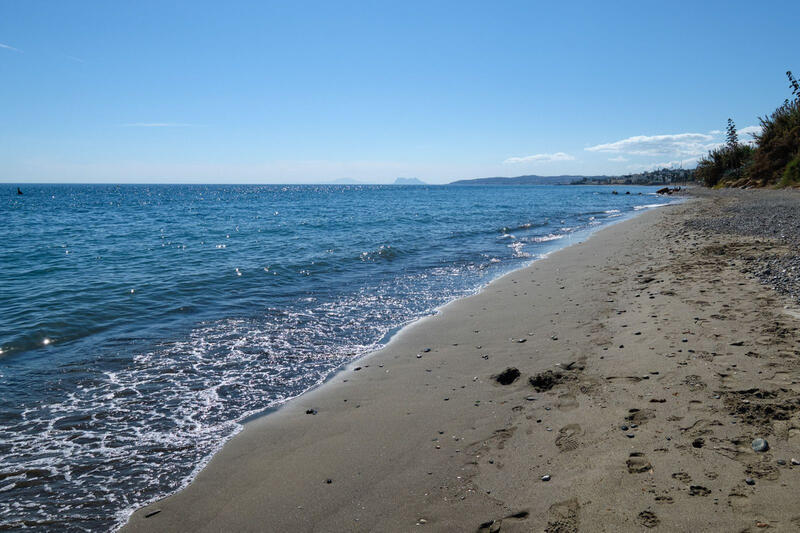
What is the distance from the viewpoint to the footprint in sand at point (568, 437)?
13.1 ft

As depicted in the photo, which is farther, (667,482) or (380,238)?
(380,238)

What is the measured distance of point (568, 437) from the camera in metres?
4.15

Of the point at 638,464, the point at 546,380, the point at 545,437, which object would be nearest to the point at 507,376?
the point at 546,380

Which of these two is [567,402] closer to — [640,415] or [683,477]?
[640,415]

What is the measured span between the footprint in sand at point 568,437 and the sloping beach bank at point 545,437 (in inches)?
0.8

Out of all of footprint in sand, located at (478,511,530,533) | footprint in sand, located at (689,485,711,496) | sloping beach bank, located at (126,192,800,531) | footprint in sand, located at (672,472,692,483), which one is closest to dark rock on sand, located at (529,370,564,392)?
sloping beach bank, located at (126,192,800,531)

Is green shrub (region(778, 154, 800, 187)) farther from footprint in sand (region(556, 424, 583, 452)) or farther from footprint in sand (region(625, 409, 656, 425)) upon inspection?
footprint in sand (region(556, 424, 583, 452))

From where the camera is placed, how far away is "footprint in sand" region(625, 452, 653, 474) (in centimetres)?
346

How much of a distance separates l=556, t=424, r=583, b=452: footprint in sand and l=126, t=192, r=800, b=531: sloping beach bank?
20 mm

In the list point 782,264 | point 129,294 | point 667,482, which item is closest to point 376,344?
point 667,482

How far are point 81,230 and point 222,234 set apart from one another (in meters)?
10.5

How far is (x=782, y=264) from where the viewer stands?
9.06 metres

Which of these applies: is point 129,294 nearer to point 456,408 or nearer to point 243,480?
point 243,480

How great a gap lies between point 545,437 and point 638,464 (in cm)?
89
